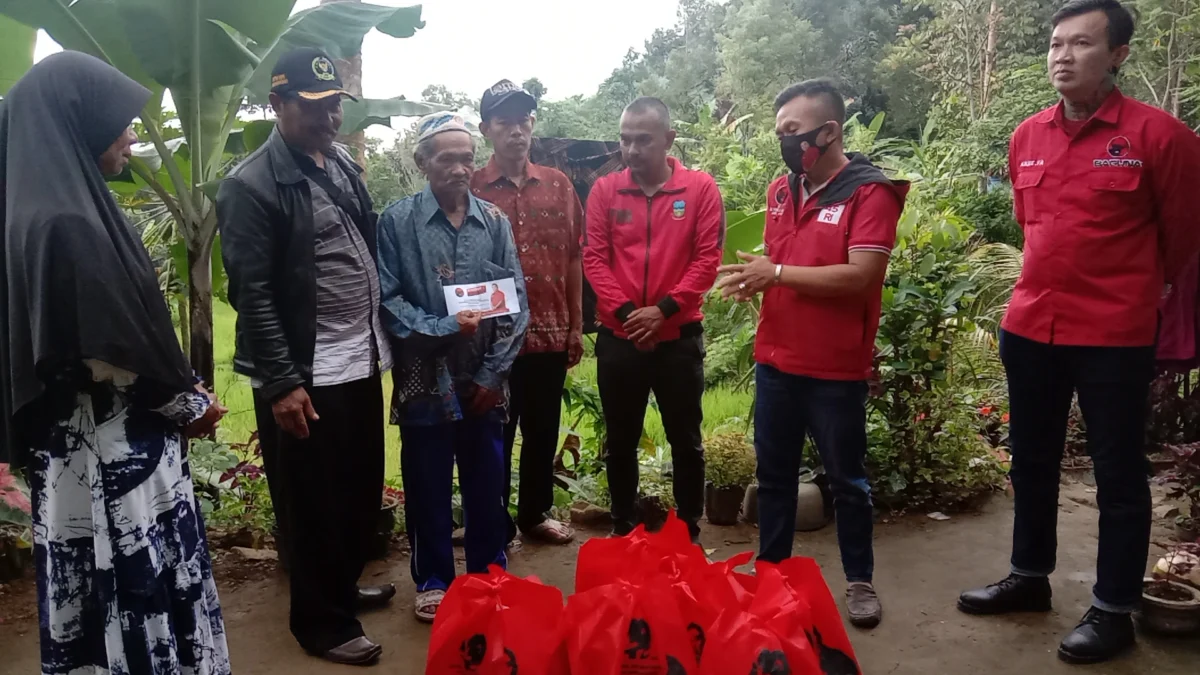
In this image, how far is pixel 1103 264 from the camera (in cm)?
253

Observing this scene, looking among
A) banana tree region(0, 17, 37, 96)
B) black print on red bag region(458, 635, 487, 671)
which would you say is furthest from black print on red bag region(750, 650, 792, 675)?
banana tree region(0, 17, 37, 96)

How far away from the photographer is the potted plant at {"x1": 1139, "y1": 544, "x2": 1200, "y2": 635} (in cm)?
271

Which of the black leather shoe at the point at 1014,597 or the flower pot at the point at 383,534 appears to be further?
the flower pot at the point at 383,534

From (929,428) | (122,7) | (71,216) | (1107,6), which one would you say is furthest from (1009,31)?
(71,216)

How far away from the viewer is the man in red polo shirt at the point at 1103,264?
2.47m

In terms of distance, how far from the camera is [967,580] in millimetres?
3342

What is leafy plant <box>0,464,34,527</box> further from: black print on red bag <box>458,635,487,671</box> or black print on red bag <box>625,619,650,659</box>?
black print on red bag <box>625,619,650,659</box>

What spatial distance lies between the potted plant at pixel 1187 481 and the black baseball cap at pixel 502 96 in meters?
2.91

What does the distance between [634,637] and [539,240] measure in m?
1.89

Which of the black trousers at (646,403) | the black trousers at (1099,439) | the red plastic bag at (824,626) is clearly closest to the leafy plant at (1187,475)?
the black trousers at (1099,439)

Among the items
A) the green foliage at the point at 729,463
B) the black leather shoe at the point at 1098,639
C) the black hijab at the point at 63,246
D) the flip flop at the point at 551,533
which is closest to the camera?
the black hijab at the point at 63,246

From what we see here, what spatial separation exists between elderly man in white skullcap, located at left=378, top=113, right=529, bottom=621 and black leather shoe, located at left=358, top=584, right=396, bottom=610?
0.17 meters

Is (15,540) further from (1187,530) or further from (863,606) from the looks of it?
(1187,530)

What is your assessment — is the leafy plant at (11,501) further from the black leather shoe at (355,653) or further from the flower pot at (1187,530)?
the flower pot at (1187,530)
